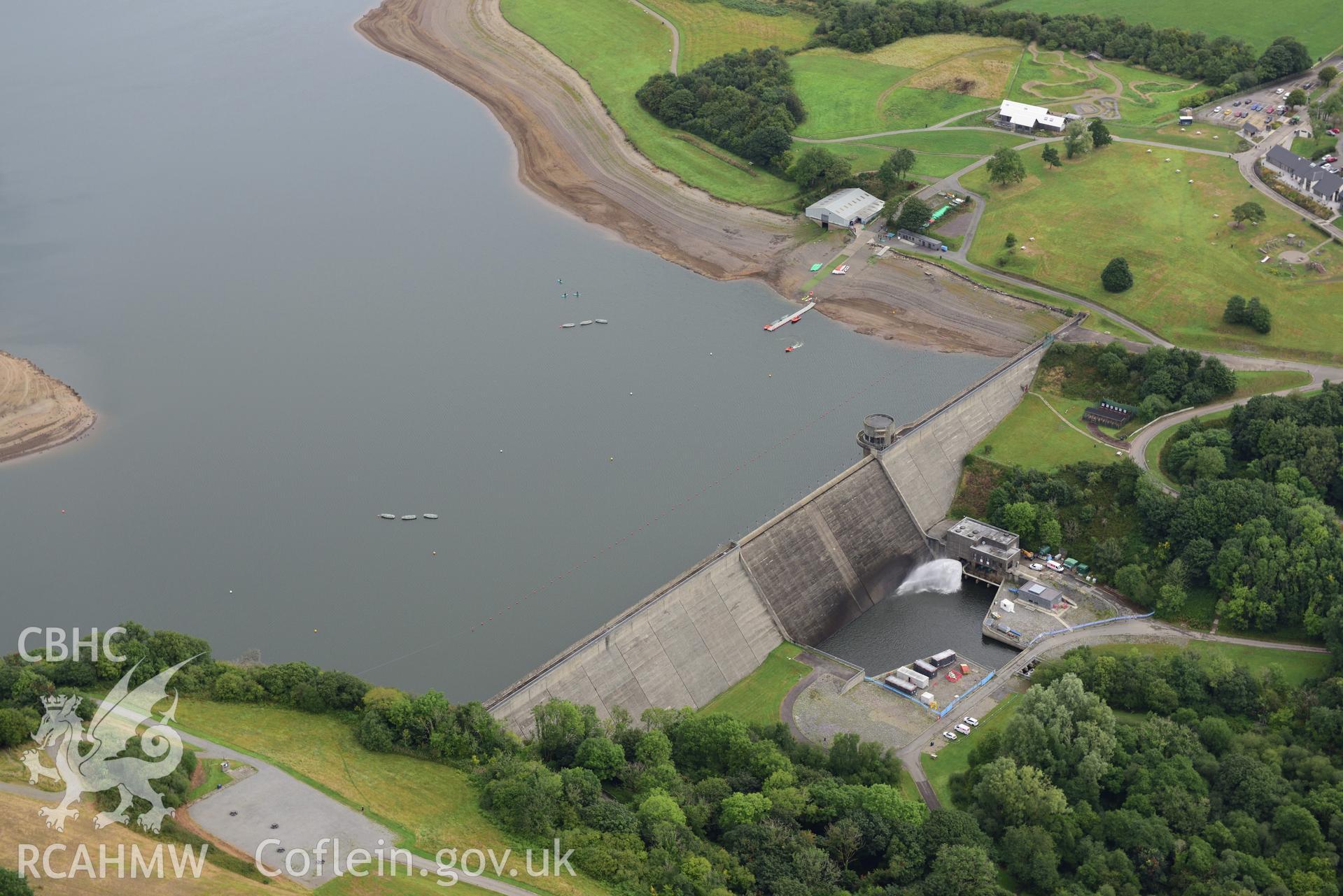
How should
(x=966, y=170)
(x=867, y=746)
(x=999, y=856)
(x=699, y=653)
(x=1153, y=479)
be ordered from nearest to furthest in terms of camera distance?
(x=999, y=856), (x=867, y=746), (x=699, y=653), (x=1153, y=479), (x=966, y=170)

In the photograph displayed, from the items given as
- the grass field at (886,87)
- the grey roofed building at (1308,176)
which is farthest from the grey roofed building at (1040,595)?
the grass field at (886,87)

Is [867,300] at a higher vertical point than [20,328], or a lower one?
higher

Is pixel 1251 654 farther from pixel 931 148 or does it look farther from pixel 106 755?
pixel 931 148

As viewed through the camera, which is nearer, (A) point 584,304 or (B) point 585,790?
(B) point 585,790

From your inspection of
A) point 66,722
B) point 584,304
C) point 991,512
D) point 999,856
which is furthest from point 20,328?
point 999,856

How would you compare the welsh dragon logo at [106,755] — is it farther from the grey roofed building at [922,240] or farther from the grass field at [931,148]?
the grass field at [931,148]

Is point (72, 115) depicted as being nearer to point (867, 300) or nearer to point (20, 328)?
point (20, 328)

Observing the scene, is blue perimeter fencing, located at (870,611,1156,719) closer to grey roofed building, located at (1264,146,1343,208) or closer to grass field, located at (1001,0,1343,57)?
grey roofed building, located at (1264,146,1343,208)
